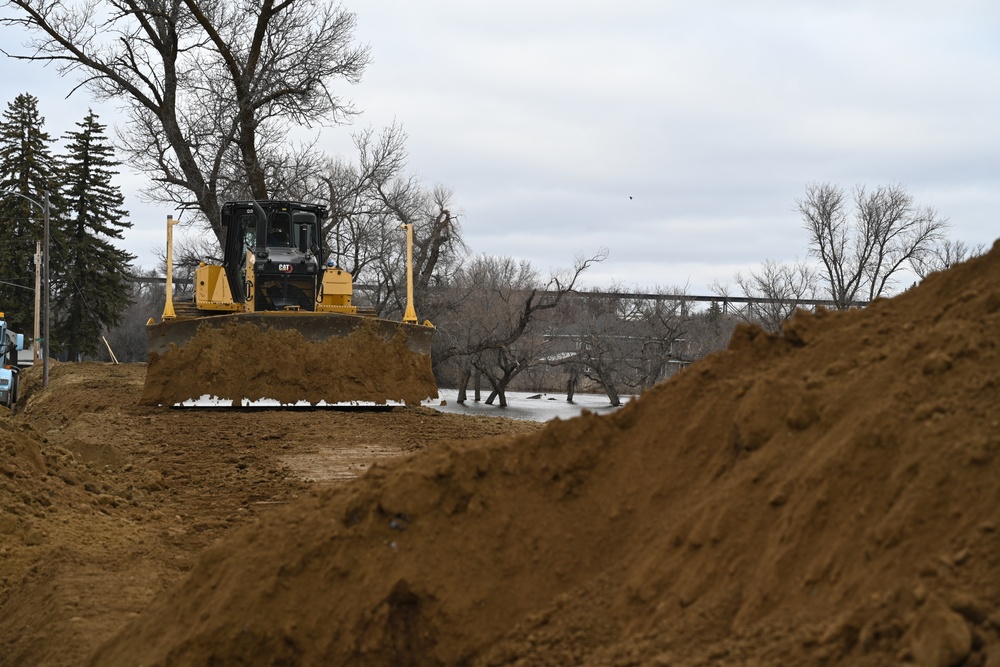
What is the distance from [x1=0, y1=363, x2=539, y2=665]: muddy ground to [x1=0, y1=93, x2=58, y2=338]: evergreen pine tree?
34482 millimetres

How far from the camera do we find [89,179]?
167ft

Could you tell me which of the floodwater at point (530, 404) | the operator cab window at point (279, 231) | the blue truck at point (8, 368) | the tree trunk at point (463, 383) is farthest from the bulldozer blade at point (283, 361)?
the tree trunk at point (463, 383)

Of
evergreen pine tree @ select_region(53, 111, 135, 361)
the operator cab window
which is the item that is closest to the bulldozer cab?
the operator cab window

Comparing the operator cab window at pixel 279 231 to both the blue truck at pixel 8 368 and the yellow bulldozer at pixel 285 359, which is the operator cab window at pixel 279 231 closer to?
the yellow bulldozer at pixel 285 359

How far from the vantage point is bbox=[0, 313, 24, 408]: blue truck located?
27125 mm

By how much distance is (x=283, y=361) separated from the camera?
1609cm

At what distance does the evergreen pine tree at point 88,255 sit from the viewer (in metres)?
49.7

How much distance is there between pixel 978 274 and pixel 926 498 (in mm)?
1805

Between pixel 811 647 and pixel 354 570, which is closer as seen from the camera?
pixel 811 647

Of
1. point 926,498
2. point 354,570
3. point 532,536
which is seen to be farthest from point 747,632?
point 354,570

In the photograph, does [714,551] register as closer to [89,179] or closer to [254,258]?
[254,258]

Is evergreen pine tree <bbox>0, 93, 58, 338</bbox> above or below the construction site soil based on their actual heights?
above

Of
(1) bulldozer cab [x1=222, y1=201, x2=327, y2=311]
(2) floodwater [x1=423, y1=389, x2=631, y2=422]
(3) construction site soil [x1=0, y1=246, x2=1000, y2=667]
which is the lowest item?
(2) floodwater [x1=423, y1=389, x2=631, y2=422]

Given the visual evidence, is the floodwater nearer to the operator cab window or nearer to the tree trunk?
the tree trunk
